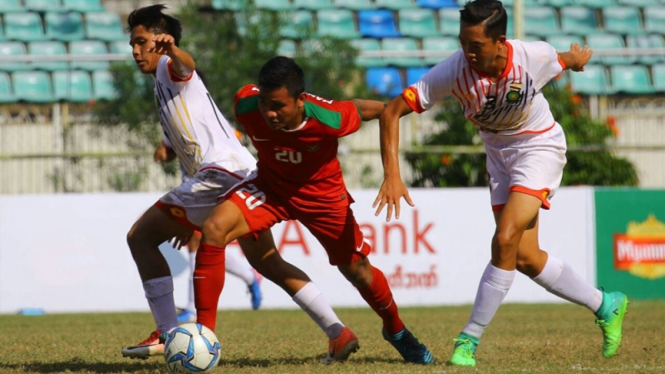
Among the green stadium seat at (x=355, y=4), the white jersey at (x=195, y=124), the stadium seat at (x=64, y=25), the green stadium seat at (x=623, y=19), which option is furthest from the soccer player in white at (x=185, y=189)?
the green stadium seat at (x=623, y=19)

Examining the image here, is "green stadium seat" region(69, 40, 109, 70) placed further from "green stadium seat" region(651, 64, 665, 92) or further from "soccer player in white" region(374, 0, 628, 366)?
"soccer player in white" region(374, 0, 628, 366)

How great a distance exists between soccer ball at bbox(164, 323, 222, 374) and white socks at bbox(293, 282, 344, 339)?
0.95 metres

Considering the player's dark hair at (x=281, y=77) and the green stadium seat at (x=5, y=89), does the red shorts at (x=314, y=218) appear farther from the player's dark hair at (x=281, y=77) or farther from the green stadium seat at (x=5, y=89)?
the green stadium seat at (x=5, y=89)

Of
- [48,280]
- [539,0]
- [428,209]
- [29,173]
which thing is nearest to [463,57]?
[428,209]

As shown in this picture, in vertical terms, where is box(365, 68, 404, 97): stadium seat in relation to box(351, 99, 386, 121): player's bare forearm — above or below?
above

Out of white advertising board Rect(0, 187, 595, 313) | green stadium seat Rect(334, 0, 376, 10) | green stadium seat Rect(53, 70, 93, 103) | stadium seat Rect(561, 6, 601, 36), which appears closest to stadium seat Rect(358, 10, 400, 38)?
green stadium seat Rect(334, 0, 376, 10)

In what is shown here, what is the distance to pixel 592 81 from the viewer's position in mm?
16141

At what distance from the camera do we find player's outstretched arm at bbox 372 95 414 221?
17.7ft

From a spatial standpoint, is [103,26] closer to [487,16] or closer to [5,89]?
[5,89]

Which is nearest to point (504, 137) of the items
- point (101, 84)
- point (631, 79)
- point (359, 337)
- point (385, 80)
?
point (359, 337)

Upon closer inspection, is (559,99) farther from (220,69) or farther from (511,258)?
(511,258)

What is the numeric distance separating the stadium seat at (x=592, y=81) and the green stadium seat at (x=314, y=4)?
16.5 ft

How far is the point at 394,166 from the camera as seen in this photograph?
5.52 metres

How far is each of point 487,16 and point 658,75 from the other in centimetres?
1292
